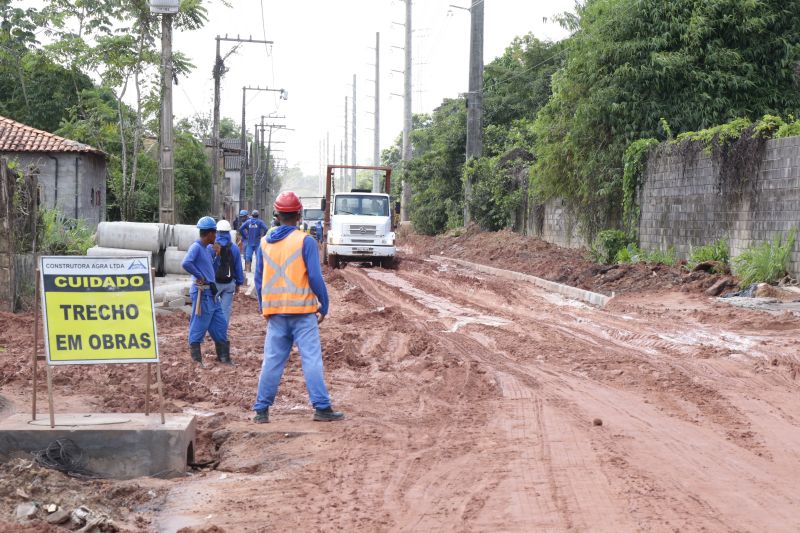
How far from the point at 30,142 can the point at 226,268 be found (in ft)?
82.6

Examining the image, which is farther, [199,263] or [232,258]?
[232,258]

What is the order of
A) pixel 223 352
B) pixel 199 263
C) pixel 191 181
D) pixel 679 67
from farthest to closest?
1. pixel 191 181
2. pixel 679 67
3. pixel 223 352
4. pixel 199 263

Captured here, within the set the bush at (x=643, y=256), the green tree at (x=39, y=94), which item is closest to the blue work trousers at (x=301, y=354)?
the bush at (x=643, y=256)

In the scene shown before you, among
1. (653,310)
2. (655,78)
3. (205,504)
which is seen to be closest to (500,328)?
(653,310)

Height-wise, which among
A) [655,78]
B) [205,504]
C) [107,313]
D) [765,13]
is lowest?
[205,504]

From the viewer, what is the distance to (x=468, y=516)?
5.38 m

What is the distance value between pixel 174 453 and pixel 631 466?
3315 mm

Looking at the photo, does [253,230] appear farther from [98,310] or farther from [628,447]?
[628,447]

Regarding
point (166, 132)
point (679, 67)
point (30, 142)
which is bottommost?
point (166, 132)

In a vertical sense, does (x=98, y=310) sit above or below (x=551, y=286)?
above

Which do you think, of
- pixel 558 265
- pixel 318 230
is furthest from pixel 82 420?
pixel 318 230

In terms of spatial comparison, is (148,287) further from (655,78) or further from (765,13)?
(765,13)

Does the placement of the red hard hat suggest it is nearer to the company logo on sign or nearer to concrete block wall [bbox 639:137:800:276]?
the company logo on sign

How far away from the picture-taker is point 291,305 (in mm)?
7953
